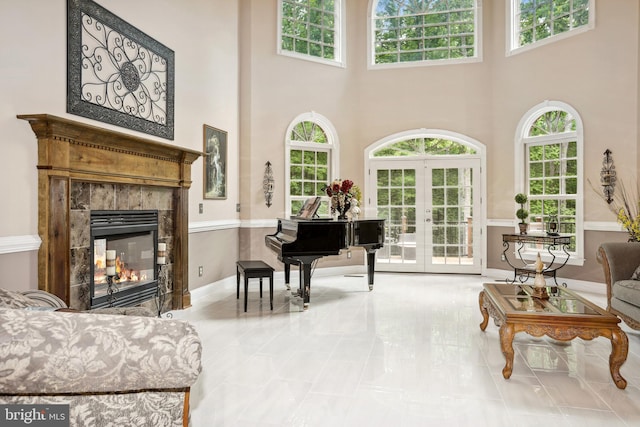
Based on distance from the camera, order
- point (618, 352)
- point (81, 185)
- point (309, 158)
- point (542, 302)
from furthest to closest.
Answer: point (309, 158) → point (81, 185) → point (542, 302) → point (618, 352)

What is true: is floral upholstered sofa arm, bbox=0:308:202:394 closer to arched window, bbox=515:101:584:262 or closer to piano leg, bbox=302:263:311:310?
piano leg, bbox=302:263:311:310

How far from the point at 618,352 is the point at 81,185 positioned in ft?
13.1

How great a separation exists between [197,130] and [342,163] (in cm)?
277

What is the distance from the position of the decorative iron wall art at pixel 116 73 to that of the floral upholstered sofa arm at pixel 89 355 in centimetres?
259

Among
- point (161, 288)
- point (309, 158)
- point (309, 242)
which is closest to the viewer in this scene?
point (161, 288)

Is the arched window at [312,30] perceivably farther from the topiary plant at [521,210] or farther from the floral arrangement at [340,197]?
the topiary plant at [521,210]

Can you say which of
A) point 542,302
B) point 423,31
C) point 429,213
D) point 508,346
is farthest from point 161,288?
point 423,31

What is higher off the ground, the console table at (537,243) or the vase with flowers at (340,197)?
the vase with flowers at (340,197)

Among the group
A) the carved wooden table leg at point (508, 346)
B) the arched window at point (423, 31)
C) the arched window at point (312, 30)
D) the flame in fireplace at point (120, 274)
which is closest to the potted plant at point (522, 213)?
the arched window at point (423, 31)

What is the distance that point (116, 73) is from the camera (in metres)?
4.00

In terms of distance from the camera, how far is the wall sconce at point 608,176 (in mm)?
5812

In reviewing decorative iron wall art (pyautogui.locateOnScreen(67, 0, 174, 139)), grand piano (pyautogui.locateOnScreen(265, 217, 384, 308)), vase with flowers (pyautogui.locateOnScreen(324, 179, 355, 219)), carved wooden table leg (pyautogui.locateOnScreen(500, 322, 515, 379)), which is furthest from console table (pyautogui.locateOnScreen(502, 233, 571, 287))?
decorative iron wall art (pyautogui.locateOnScreen(67, 0, 174, 139))

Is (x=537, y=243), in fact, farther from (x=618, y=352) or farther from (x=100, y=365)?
(x=100, y=365)

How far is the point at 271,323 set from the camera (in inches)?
174
